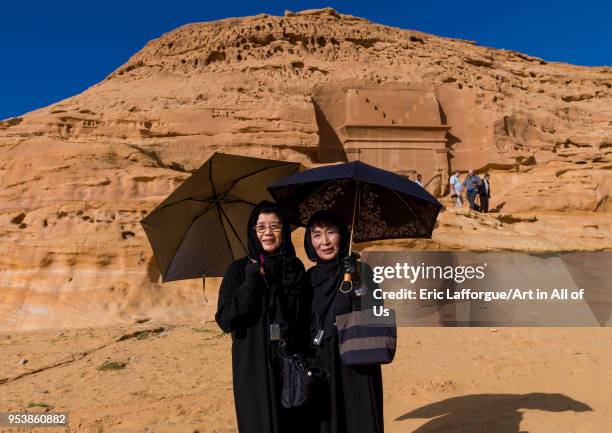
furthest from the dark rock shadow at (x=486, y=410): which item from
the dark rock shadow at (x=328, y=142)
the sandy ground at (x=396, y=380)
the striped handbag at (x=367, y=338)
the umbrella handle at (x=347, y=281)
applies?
the dark rock shadow at (x=328, y=142)

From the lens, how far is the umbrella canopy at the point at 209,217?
Result: 3795 mm

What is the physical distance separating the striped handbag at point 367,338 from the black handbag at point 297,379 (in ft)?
0.63

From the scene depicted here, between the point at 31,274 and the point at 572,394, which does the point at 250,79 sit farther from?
the point at 572,394

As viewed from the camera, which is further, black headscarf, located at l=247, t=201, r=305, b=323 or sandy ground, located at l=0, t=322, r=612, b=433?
sandy ground, located at l=0, t=322, r=612, b=433

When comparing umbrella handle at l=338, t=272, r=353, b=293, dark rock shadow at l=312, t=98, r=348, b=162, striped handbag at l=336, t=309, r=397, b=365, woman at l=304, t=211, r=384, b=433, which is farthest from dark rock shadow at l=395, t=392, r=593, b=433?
dark rock shadow at l=312, t=98, r=348, b=162

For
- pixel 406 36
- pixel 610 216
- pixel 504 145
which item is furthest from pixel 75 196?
pixel 406 36

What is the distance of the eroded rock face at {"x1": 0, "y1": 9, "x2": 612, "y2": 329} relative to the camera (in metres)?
10.1

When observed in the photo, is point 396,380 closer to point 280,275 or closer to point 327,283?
point 327,283

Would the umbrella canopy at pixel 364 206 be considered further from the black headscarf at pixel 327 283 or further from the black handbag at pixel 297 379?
the black handbag at pixel 297 379

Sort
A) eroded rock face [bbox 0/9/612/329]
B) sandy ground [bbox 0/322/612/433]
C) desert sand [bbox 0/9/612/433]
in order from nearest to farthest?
sandy ground [bbox 0/322/612/433], desert sand [bbox 0/9/612/433], eroded rock face [bbox 0/9/612/329]

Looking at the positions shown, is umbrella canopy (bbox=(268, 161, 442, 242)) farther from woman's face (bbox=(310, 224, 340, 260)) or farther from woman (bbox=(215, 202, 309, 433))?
woman (bbox=(215, 202, 309, 433))

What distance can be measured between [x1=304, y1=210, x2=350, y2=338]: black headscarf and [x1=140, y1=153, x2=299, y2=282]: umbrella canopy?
1.23 metres

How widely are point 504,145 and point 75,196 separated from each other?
59.4 feet

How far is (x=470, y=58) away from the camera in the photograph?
2680 cm
